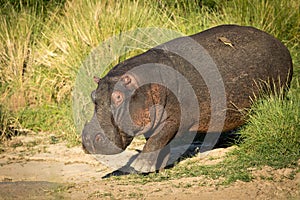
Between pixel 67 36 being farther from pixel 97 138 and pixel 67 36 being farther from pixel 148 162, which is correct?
pixel 148 162

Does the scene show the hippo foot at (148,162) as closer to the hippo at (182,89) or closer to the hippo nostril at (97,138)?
the hippo at (182,89)

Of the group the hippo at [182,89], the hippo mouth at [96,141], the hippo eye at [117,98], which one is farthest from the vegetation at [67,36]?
the hippo eye at [117,98]

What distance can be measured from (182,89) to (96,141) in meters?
0.99

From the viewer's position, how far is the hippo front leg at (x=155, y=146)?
605 cm

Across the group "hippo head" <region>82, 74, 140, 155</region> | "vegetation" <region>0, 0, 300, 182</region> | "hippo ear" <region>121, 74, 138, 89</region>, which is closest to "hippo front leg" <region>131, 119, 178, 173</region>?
"hippo head" <region>82, 74, 140, 155</region>

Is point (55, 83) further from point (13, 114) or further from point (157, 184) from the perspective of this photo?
point (157, 184)

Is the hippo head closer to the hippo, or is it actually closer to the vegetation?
the hippo

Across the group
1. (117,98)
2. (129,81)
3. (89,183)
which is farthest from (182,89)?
(89,183)

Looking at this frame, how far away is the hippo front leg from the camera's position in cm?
605

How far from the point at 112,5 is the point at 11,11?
2174mm

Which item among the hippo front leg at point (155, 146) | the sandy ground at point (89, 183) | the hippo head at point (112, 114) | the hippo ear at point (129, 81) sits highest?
the hippo ear at point (129, 81)

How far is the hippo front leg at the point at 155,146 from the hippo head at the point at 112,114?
0.64ft

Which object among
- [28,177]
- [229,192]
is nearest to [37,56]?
[28,177]

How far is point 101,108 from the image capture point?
19.3ft
